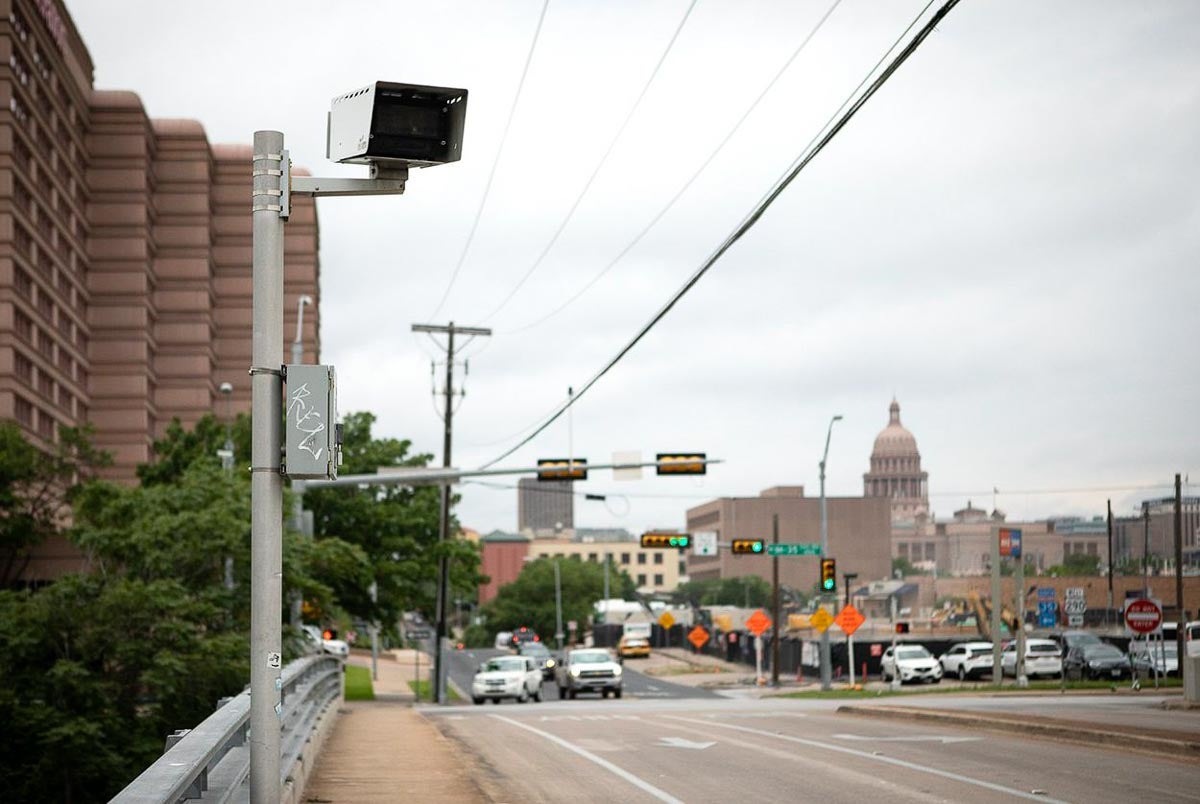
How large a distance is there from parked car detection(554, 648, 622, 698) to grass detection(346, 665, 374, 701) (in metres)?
8.46

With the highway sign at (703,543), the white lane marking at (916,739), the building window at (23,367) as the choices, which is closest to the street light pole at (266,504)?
the white lane marking at (916,739)

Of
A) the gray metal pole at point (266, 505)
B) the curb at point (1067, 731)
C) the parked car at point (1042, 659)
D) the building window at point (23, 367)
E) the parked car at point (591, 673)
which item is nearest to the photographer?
the gray metal pole at point (266, 505)

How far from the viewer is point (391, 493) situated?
57.1 meters

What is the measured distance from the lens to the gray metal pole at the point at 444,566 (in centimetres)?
5144

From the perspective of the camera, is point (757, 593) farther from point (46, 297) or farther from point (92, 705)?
point (92, 705)

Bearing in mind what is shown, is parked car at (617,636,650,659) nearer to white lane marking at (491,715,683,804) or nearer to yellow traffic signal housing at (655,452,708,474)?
yellow traffic signal housing at (655,452,708,474)

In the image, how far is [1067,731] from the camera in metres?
21.0

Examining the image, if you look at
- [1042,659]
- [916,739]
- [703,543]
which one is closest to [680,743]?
[916,739]

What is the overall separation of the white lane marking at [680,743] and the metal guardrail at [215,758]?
6.18 metres

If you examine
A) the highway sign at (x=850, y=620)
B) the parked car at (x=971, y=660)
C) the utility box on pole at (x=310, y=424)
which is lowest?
the parked car at (x=971, y=660)

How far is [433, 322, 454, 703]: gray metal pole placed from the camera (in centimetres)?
5144

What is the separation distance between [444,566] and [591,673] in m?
6.32

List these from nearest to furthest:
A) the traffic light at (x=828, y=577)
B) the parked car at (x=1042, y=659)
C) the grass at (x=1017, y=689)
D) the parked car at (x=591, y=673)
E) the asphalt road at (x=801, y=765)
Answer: the asphalt road at (x=801, y=765)
the grass at (x=1017, y=689)
the parked car at (x=591, y=673)
the traffic light at (x=828, y=577)
the parked car at (x=1042, y=659)

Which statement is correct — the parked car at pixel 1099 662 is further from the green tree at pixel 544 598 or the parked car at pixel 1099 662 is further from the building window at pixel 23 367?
the green tree at pixel 544 598
